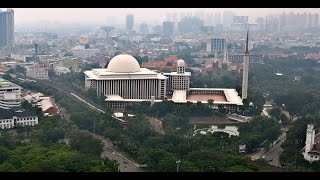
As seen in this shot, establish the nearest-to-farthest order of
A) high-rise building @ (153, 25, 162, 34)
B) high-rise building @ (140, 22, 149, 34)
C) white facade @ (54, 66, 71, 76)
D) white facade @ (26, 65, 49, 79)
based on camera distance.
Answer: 1. white facade @ (26, 65, 49, 79)
2. white facade @ (54, 66, 71, 76)
3. high-rise building @ (153, 25, 162, 34)
4. high-rise building @ (140, 22, 149, 34)

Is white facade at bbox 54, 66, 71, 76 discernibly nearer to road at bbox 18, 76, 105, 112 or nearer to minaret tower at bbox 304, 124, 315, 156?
road at bbox 18, 76, 105, 112

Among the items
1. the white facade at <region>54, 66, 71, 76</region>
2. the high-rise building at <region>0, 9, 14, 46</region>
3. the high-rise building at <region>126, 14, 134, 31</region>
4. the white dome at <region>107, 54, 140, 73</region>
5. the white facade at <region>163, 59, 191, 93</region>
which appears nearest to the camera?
the white dome at <region>107, 54, 140, 73</region>

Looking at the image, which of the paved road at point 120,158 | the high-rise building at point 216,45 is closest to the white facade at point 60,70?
the high-rise building at point 216,45

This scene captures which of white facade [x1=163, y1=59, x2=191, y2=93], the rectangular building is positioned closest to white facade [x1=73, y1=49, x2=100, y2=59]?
the rectangular building

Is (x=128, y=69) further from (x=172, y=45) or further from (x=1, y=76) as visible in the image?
(x=172, y=45)

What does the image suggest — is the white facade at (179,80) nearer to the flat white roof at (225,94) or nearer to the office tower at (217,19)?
the flat white roof at (225,94)

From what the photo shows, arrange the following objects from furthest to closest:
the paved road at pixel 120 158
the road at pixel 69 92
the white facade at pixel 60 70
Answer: the white facade at pixel 60 70 < the road at pixel 69 92 < the paved road at pixel 120 158

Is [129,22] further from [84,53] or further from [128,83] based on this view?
[128,83]
